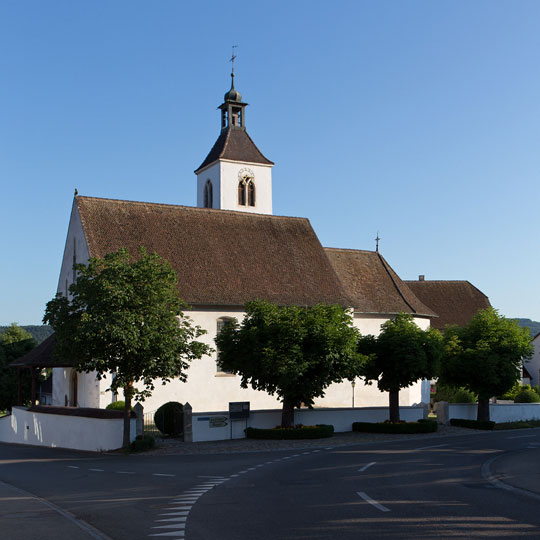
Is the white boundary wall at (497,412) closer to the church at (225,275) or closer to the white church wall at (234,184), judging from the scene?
the church at (225,275)

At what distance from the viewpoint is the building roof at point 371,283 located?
152 ft

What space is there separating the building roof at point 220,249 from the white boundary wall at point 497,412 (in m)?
8.96

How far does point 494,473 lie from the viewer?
17.8m

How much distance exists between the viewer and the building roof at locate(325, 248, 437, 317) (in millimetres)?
46219

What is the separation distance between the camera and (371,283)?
48.3 m

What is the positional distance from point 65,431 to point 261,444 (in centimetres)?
979

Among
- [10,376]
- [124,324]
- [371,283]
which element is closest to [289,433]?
[124,324]

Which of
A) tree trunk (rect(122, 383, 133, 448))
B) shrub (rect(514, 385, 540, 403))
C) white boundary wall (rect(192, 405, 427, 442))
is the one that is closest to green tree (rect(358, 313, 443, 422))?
white boundary wall (rect(192, 405, 427, 442))

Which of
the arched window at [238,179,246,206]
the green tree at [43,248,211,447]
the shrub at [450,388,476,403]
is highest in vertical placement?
the arched window at [238,179,246,206]

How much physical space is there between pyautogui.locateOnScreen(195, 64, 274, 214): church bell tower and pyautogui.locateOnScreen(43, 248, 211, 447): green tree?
1228 inches

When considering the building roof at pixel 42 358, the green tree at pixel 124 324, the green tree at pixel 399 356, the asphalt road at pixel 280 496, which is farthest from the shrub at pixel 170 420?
the green tree at pixel 399 356

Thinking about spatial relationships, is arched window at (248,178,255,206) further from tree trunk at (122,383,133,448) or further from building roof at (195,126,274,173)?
tree trunk at (122,383,133,448)

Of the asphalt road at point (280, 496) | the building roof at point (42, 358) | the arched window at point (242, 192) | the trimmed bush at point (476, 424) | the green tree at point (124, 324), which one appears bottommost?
the trimmed bush at point (476, 424)

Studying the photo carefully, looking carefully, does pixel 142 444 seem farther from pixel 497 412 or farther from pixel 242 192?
pixel 242 192
